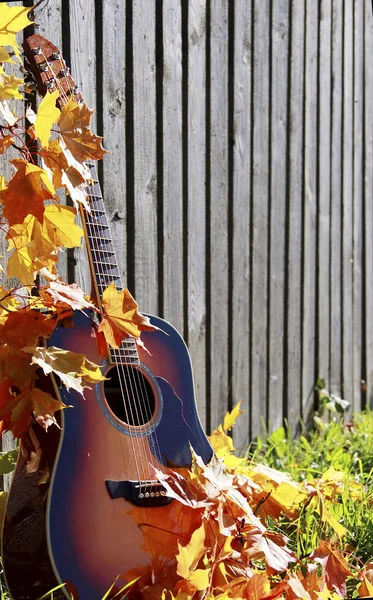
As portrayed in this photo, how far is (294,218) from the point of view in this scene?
355 centimetres

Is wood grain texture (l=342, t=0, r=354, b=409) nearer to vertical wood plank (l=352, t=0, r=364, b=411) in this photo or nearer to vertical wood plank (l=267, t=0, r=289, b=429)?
vertical wood plank (l=352, t=0, r=364, b=411)

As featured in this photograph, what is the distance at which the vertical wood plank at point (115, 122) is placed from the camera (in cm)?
247

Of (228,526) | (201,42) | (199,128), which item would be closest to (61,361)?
(228,526)

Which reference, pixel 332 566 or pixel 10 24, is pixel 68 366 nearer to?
pixel 10 24

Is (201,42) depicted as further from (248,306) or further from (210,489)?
(210,489)

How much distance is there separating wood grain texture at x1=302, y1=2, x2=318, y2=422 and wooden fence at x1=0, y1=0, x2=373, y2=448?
1 cm

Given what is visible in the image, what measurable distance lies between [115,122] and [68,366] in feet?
3.87

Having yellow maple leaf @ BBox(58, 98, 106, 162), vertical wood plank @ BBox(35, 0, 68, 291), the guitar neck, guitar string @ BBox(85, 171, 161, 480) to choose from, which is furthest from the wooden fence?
yellow maple leaf @ BBox(58, 98, 106, 162)

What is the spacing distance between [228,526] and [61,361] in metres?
0.54

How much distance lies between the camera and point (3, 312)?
1779 mm

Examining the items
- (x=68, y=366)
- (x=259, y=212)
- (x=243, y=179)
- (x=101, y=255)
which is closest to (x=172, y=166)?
(x=243, y=179)

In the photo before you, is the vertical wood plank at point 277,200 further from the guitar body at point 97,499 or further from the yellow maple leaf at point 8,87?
the yellow maple leaf at point 8,87

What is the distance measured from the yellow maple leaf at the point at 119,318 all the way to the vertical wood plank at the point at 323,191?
2245 millimetres

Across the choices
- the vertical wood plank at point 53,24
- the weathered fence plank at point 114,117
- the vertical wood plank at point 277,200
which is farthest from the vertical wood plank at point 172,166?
the vertical wood plank at point 277,200
